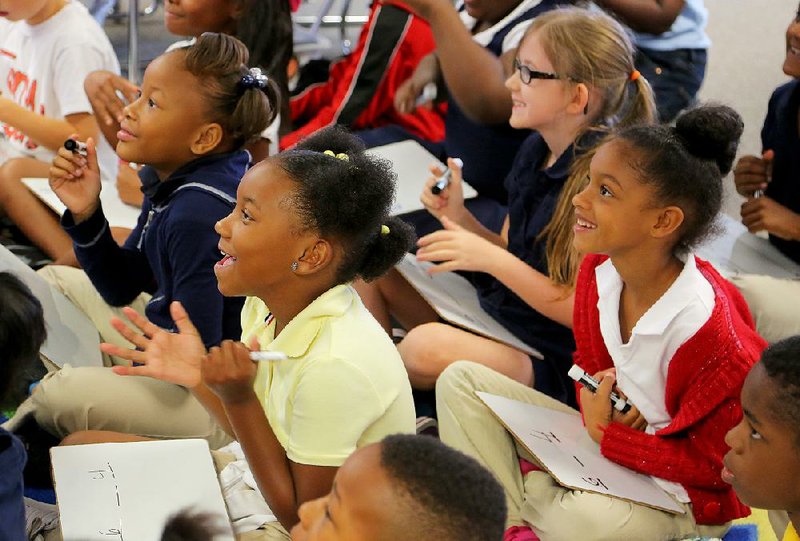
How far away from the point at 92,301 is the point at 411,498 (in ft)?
3.76

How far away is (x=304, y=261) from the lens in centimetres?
132

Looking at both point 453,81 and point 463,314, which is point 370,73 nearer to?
point 453,81

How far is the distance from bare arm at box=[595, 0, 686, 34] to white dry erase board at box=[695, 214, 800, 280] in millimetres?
501

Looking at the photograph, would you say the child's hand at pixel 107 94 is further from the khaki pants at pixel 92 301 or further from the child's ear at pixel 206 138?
the child's ear at pixel 206 138

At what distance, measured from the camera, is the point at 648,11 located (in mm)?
2408

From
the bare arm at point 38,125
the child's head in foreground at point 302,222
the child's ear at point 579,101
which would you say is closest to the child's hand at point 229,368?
the child's head in foreground at point 302,222

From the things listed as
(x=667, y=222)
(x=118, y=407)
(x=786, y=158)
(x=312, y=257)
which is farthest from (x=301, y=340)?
(x=786, y=158)

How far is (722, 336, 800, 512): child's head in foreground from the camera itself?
3.96 feet

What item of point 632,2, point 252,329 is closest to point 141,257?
point 252,329

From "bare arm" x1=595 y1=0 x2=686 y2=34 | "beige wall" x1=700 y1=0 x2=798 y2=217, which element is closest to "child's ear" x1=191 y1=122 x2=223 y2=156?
"bare arm" x1=595 y1=0 x2=686 y2=34

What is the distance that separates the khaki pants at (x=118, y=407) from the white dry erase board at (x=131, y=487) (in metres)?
0.17

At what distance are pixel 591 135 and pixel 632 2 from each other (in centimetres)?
69

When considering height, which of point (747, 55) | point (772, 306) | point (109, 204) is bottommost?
point (747, 55)

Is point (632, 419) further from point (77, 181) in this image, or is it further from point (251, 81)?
point (77, 181)
